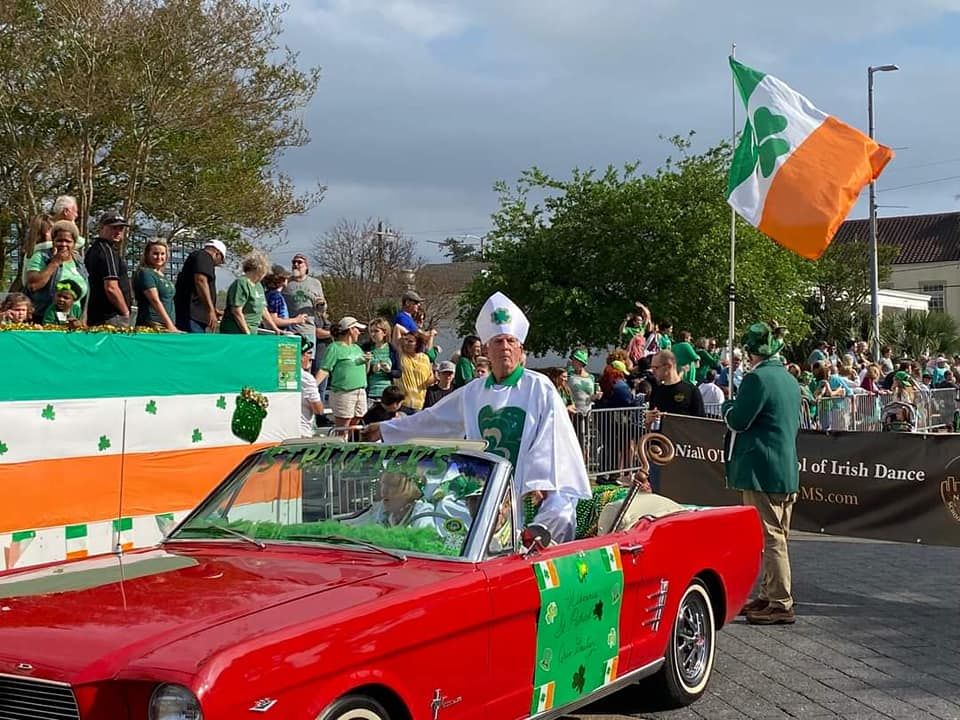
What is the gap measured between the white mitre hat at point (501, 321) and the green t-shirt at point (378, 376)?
6.66 metres

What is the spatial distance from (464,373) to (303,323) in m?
2.02

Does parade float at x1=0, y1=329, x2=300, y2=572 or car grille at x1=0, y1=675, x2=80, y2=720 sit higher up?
A: parade float at x1=0, y1=329, x2=300, y2=572

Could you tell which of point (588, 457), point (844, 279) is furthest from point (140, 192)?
point (844, 279)

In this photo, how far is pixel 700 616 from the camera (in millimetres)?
6094

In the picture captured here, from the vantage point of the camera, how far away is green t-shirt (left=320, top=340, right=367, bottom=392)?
12.1 meters

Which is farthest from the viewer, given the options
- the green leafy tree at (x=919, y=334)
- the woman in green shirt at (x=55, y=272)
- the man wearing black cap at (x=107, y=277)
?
the green leafy tree at (x=919, y=334)

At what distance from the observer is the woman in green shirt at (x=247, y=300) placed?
1065 centimetres

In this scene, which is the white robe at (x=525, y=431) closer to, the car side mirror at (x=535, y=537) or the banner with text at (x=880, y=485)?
the car side mirror at (x=535, y=537)

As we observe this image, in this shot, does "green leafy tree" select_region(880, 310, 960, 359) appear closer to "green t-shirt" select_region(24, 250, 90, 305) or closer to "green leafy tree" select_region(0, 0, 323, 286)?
"green leafy tree" select_region(0, 0, 323, 286)

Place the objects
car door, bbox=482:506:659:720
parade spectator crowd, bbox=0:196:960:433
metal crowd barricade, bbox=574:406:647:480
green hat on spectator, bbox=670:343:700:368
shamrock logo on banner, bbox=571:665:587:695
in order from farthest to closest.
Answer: green hat on spectator, bbox=670:343:700:368
metal crowd barricade, bbox=574:406:647:480
parade spectator crowd, bbox=0:196:960:433
shamrock logo on banner, bbox=571:665:587:695
car door, bbox=482:506:659:720

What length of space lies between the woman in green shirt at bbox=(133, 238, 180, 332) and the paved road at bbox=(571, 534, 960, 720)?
5.28 meters

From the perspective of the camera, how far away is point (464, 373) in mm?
13453

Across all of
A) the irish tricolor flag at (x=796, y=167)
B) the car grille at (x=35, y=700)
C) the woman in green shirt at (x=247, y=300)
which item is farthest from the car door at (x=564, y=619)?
the irish tricolor flag at (x=796, y=167)

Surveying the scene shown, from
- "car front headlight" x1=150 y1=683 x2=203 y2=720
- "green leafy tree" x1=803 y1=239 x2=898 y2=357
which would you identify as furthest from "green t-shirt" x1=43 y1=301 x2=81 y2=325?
"green leafy tree" x1=803 y1=239 x2=898 y2=357
